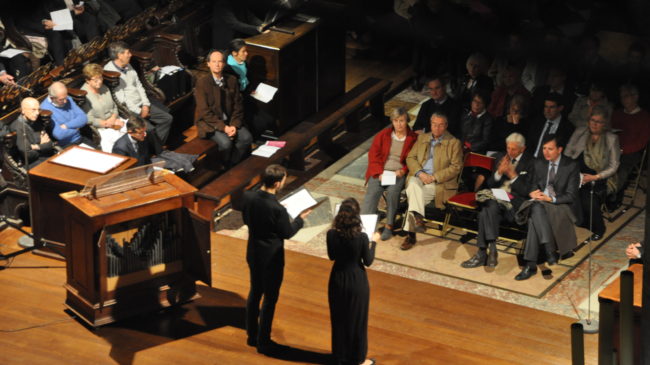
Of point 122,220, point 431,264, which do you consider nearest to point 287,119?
point 431,264

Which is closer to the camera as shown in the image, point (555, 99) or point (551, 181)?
point (551, 181)

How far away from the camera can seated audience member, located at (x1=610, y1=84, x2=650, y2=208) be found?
22.9 feet

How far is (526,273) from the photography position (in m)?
6.36

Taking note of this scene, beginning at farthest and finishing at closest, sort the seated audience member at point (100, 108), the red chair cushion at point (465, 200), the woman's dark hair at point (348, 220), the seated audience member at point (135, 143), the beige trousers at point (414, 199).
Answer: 1. the seated audience member at point (100, 108)
2. the beige trousers at point (414, 199)
3. the red chair cushion at point (465, 200)
4. the seated audience member at point (135, 143)
5. the woman's dark hair at point (348, 220)

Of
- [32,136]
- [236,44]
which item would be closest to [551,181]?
[236,44]

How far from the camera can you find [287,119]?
26.4ft

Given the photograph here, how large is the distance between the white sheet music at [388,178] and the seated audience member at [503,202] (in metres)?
0.66

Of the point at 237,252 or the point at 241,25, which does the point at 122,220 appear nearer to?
the point at 237,252

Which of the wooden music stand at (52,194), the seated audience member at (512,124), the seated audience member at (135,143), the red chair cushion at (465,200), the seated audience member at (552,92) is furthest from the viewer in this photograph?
the seated audience member at (552,92)

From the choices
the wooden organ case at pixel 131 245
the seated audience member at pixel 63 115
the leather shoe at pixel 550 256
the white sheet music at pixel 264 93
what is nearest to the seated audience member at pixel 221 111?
the white sheet music at pixel 264 93

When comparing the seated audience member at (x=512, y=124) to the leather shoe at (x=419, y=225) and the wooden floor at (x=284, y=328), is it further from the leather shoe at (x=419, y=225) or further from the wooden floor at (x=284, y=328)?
the wooden floor at (x=284, y=328)

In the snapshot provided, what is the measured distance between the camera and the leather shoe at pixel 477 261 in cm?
651

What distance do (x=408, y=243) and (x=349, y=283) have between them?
2.41 metres

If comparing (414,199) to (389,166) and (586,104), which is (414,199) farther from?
(586,104)
